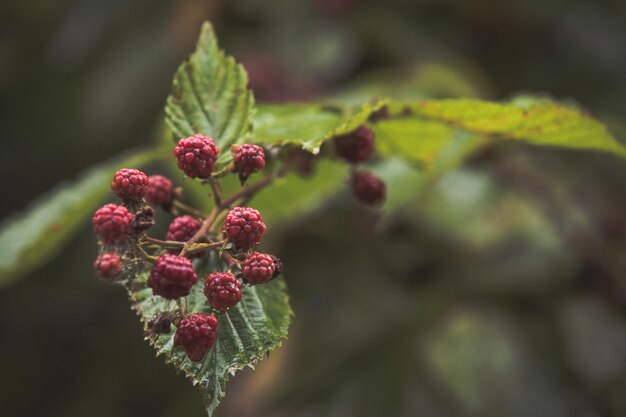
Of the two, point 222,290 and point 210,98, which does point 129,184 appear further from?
point 210,98

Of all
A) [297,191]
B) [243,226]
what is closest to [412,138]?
[297,191]

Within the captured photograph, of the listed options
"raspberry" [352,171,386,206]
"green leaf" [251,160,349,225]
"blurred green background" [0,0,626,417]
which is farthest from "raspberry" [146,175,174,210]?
"blurred green background" [0,0,626,417]

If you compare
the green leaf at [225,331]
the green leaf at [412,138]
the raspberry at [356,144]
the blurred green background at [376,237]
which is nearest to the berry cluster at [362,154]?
the raspberry at [356,144]

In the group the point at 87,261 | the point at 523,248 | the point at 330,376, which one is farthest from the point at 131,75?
the point at 523,248

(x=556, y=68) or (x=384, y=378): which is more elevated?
(x=556, y=68)

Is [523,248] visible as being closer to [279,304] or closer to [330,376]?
[330,376]

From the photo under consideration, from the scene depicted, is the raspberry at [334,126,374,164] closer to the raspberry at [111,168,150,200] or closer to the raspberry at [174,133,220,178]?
the raspberry at [174,133,220,178]

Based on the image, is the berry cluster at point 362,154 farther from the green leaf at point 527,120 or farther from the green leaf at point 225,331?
the green leaf at point 225,331
